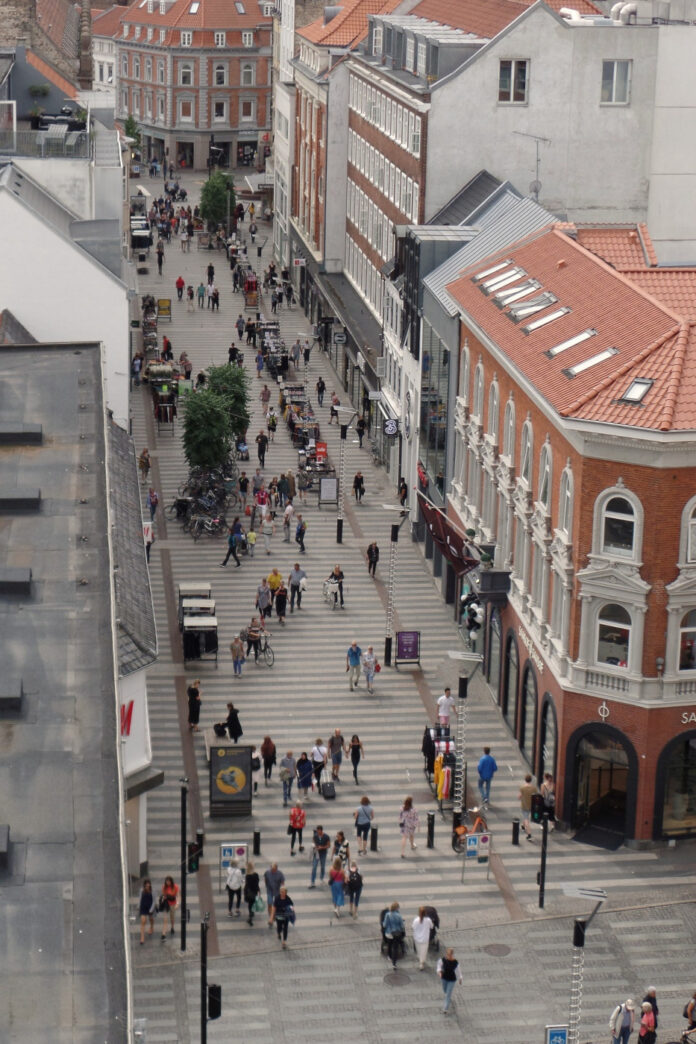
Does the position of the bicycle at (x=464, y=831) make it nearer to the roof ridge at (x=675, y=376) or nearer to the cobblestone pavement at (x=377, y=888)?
the cobblestone pavement at (x=377, y=888)

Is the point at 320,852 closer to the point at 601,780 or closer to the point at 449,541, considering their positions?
Result: the point at 601,780

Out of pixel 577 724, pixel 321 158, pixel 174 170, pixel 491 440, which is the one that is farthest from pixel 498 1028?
pixel 174 170

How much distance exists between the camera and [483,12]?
284 ft

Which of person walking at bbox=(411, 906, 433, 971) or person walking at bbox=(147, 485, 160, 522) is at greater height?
person walking at bbox=(411, 906, 433, 971)

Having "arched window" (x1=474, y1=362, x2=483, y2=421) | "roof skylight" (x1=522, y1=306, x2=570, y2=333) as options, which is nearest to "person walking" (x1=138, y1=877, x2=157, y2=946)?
"roof skylight" (x1=522, y1=306, x2=570, y2=333)

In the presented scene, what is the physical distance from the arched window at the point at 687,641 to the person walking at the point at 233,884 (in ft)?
38.9

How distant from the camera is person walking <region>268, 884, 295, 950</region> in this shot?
4369cm

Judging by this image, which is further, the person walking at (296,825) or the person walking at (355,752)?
the person walking at (355,752)

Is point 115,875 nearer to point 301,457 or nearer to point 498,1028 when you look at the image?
point 498,1028

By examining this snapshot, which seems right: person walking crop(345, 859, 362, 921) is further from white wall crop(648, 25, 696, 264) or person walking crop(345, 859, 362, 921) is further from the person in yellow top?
white wall crop(648, 25, 696, 264)

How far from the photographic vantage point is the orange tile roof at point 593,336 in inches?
1837

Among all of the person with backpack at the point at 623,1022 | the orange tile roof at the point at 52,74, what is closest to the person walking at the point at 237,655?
the person with backpack at the point at 623,1022

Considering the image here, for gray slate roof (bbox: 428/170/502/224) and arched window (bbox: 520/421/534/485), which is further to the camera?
gray slate roof (bbox: 428/170/502/224)

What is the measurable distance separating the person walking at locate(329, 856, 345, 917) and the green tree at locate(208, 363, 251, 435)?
123ft
